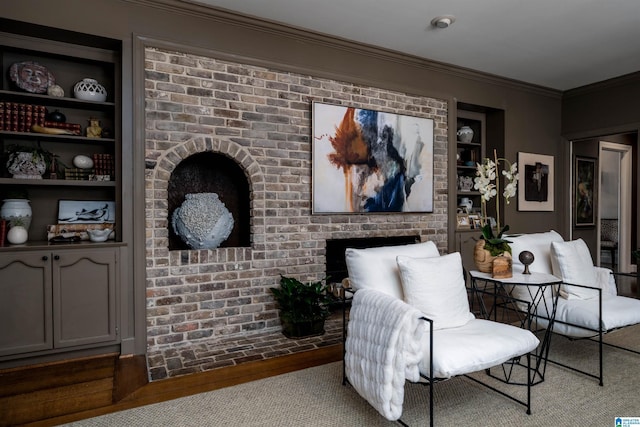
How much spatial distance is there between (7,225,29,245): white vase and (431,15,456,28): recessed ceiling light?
3.73 meters

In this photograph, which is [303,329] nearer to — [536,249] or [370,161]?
[370,161]

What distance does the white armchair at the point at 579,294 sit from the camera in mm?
2502

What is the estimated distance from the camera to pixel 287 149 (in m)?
3.58

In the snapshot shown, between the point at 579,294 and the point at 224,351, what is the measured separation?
Answer: 2722mm

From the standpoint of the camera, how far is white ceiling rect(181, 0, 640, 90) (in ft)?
10.4

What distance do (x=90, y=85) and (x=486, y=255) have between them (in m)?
3.29

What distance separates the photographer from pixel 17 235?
273 centimetres

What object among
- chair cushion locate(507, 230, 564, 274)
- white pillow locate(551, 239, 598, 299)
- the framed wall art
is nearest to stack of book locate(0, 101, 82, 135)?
chair cushion locate(507, 230, 564, 274)

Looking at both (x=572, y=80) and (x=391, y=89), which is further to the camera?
(x=572, y=80)

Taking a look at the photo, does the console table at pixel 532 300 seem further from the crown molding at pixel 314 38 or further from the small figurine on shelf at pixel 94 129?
the small figurine on shelf at pixel 94 129

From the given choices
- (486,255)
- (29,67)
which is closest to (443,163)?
(486,255)

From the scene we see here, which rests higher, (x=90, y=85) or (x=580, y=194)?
(x=90, y=85)

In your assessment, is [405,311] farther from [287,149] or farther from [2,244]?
[2,244]

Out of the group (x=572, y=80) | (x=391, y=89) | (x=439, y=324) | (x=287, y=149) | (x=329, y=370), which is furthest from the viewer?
(x=572, y=80)
